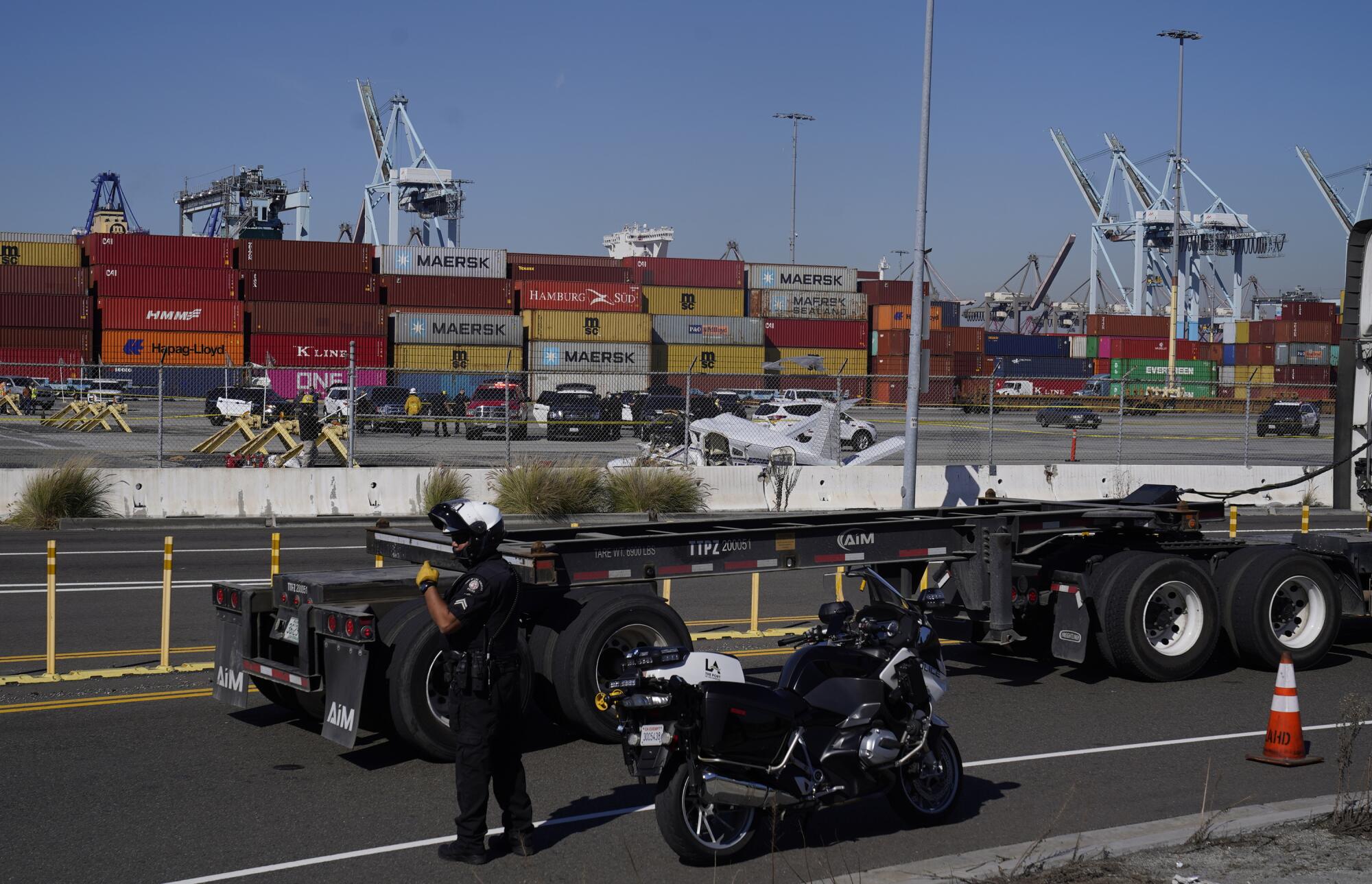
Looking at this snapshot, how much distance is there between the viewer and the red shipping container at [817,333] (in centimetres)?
8200

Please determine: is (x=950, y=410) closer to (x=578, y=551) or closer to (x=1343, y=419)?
(x=1343, y=419)

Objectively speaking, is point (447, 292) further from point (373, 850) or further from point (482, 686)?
point (482, 686)

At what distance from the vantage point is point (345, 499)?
2223 cm

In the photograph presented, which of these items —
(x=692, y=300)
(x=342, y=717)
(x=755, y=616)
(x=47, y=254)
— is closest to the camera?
(x=342, y=717)

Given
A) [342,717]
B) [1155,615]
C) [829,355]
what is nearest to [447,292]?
[829,355]

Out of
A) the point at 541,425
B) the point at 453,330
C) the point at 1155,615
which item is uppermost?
the point at 453,330

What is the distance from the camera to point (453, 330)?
231ft

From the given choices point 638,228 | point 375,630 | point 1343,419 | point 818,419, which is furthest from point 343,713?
point 638,228

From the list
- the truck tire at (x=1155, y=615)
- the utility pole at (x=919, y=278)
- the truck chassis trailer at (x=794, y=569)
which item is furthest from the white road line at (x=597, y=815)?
the utility pole at (x=919, y=278)

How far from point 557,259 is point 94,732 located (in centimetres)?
8169

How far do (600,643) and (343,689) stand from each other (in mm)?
1522

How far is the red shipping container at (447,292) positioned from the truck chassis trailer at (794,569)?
62.5 metres

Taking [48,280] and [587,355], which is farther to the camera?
[587,355]

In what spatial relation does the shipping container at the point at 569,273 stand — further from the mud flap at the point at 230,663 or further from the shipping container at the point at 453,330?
the mud flap at the point at 230,663
